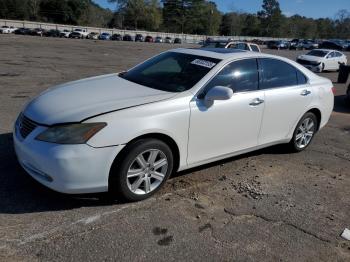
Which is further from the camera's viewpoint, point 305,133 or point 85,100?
point 305,133

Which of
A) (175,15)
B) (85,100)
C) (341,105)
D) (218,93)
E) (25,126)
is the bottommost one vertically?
(341,105)

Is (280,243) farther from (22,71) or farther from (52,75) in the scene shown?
(22,71)

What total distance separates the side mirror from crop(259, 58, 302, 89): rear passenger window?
1.03 meters

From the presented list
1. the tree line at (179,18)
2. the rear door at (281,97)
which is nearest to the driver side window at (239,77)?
the rear door at (281,97)

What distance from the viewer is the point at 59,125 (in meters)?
3.76

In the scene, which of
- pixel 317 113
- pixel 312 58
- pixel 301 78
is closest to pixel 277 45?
pixel 312 58

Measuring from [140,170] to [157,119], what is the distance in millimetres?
550

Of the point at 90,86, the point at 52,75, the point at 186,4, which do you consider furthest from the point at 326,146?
the point at 186,4

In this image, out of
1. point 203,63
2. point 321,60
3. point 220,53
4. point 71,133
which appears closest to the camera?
point 71,133

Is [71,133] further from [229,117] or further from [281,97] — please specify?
[281,97]

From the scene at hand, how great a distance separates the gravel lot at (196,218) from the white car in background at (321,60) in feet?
58.9

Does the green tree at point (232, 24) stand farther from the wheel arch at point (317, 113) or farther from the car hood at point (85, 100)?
the car hood at point (85, 100)

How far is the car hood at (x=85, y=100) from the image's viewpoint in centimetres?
388

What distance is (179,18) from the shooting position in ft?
431
